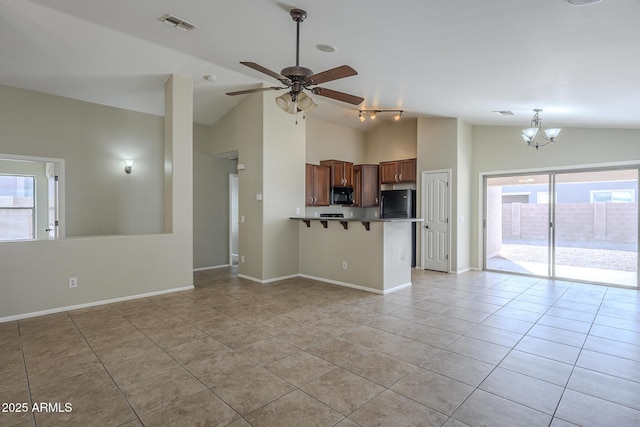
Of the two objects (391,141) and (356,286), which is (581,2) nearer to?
(356,286)

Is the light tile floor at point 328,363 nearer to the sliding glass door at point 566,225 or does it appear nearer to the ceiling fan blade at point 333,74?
the sliding glass door at point 566,225

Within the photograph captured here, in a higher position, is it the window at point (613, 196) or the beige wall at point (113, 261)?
the window at point (613, 196)

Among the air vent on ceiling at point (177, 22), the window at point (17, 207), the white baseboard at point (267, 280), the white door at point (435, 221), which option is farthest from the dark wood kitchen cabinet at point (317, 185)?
the window at point (17, 207)

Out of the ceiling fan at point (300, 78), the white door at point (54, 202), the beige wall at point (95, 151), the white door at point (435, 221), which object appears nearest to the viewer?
the ceiling fan at point (300, 78)

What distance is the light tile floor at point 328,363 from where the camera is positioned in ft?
6.82

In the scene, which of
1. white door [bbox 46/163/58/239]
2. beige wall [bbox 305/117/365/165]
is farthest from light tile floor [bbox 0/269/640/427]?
beige wall [bbox 305/117/365/165]

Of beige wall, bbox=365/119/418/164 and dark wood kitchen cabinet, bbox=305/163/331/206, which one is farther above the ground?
beige wall, bbox=365/119/418/164

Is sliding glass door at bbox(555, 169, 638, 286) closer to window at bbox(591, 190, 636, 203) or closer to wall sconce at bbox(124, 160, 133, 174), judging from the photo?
window at bbox(591, 190, 636, 203)

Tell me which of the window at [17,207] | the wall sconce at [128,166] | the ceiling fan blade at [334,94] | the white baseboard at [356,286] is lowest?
the white baseboard at [356,286]

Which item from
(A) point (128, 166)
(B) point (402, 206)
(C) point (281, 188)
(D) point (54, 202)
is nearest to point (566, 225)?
(B) point (402, 206)

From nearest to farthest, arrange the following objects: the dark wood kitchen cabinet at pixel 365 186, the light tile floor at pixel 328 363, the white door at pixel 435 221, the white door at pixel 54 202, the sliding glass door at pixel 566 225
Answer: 1. the light tile floor at pixel 328 363
2. the white door at pixel 54 202
3. the sliding glass door at pixel 566 225
4. the white door at pixel 435 221
5. the dark wood kitchen cabinet at pixel 365 186

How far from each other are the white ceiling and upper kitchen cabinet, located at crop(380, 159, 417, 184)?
204 cm

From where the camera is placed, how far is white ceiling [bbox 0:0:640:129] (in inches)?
108

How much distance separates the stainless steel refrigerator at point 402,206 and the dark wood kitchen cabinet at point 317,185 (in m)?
1.42
